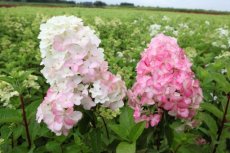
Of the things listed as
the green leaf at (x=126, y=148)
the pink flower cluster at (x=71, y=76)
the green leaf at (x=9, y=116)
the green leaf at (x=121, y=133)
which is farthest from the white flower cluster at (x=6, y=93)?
the green leaf at (x=126, y=148)

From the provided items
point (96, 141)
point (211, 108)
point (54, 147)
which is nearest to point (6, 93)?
point (54, 147)

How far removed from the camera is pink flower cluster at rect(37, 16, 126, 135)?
1.64 meters

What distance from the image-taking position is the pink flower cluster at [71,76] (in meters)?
1.64

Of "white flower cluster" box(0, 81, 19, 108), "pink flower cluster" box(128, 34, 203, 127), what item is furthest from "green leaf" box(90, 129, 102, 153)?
"white flower cluster" box(0, 81, 19, 108)

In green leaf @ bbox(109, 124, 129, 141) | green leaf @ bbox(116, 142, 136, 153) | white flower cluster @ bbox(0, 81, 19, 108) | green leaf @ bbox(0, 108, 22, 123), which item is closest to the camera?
green leaf @ bbox(116, 142, 136, 153)

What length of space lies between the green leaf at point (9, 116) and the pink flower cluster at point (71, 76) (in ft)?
0.88

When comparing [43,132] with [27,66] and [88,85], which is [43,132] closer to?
[88,85]

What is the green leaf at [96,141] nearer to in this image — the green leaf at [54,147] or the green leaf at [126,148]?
the green leaf at [126,148]

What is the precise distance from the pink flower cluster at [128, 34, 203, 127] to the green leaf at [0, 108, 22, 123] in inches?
21.9

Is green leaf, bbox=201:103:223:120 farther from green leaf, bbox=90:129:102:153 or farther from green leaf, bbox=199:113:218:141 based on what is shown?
green leaf, bbox=90:129:102:153

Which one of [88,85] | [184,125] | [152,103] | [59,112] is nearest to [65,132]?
[59,112]

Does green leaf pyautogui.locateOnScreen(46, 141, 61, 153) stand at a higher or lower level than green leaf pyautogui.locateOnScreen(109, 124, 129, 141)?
lower

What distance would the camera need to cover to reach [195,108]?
176cm

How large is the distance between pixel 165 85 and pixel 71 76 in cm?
34
